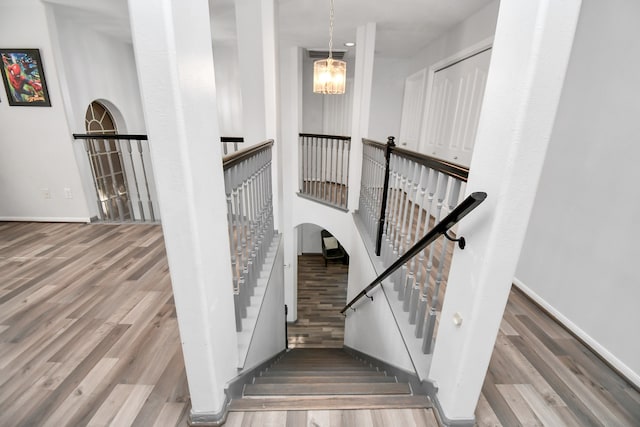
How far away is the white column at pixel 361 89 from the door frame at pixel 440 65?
100cm

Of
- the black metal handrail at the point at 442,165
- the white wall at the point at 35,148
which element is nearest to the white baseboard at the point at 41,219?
Result: the white wall at the point at 35,148

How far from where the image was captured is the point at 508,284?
101 cm

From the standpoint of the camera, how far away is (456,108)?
11.3ft

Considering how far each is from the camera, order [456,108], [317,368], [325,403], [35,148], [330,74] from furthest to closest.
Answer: [456,108]
[35,148]
[330,74]
[317,368]
[325,403]

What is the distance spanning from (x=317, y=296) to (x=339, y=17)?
4757 mm

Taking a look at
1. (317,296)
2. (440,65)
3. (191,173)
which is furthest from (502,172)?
(317,296)

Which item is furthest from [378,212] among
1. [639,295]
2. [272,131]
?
[639,295]

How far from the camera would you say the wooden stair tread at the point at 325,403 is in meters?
1.29

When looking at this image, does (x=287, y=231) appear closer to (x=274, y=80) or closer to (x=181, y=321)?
(x=274, y=80)

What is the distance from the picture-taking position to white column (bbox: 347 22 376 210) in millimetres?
3498

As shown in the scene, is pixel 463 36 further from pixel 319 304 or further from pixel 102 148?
pixel 102 148

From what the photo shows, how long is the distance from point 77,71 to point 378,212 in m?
4.34

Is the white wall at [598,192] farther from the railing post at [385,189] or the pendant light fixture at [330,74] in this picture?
the pendant light fixture at [330,74]

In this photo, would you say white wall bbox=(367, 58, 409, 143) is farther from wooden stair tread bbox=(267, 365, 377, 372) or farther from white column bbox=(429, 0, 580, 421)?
white column bbox=(429, 0, 580, 421)
